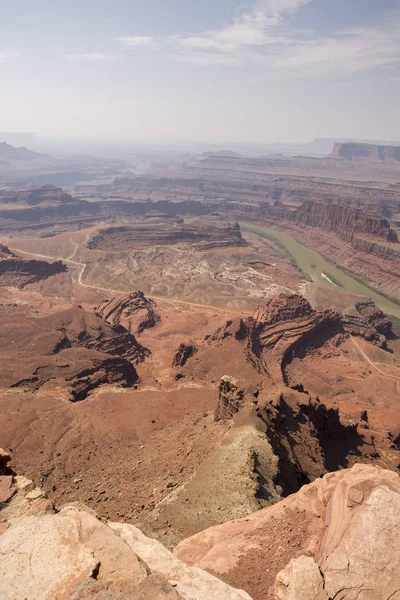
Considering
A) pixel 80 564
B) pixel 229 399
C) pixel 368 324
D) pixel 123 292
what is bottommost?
pixel 368 324

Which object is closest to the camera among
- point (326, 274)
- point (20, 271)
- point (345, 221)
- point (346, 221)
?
point (20, 271)

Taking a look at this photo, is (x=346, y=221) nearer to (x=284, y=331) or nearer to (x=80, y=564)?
(x=284, y=331)

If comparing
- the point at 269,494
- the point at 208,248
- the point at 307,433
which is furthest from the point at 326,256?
the point at 269,494

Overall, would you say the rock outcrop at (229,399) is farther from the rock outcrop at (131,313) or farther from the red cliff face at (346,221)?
the red cliff face at (346,221)

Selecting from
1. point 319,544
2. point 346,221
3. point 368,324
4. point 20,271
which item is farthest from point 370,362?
point 346,221

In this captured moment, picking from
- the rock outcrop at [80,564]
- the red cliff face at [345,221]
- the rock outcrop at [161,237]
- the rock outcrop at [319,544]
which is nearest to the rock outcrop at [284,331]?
the rock outcrop at [319,544]

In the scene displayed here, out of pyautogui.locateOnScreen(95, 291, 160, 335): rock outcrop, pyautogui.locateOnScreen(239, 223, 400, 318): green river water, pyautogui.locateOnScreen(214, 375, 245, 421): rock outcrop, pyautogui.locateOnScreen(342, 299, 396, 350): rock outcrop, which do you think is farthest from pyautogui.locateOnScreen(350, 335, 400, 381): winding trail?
pyautogui.locateOnScreen(214, 375, 245, 421): rock outcrop
